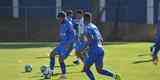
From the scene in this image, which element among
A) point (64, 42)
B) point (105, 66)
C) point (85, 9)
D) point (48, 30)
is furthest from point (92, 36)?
point (85, 9)

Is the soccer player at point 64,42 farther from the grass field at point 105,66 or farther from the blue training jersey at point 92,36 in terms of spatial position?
the blue training jersey at point 92,36

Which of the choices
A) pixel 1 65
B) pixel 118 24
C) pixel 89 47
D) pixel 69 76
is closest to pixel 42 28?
pixel 118 24

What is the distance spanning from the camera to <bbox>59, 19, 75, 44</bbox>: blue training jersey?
17672 mm

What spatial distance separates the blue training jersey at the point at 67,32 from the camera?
1767 cm

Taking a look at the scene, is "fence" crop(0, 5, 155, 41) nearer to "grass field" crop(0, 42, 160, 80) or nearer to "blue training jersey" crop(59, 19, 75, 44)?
"grass field" crop(0, 42, 160, 80)

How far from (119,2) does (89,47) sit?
139 feet

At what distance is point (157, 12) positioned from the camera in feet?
179

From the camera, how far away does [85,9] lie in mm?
53188

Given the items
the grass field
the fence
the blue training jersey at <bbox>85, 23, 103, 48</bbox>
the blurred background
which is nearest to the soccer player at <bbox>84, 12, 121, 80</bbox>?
the blue training jersey at <bbox>85, 23, 103, 48</bbox>

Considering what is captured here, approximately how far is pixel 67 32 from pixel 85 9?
35.3 meters

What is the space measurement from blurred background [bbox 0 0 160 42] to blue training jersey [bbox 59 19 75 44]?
2681 cm

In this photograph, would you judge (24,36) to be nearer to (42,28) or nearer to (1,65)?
(42,28)

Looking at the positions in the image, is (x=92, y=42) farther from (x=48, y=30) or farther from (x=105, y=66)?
(x=48, y=30)

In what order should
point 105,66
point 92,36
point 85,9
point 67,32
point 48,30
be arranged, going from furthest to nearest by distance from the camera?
point 85,9 → point 48,30 → point 105,66 → point 67,32 → point 92,36
